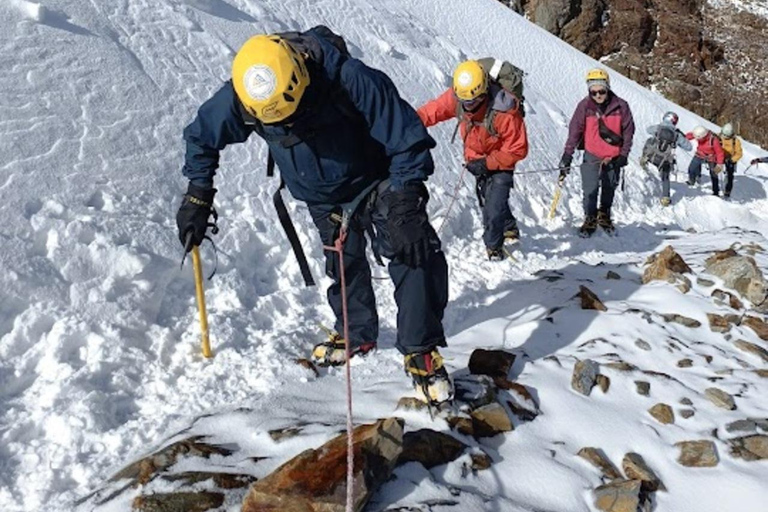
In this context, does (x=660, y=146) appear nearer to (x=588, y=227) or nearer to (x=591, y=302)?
(x=588, y=227)

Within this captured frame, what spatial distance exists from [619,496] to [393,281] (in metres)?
1.50

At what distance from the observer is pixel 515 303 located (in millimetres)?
5820

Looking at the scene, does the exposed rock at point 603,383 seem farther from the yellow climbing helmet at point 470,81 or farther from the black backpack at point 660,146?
the black backpack at point 660,146

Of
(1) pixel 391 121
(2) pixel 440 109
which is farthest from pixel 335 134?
(2) pixel 440 109

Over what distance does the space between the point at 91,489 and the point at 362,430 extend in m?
1.25

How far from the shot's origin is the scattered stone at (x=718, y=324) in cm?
525

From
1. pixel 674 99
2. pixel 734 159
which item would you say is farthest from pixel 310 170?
pixel 674 99

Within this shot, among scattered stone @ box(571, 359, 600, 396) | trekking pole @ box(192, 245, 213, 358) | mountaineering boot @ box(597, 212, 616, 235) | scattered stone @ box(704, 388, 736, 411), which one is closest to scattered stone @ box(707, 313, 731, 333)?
scattered stone @ box(704, 388, 736, 411)

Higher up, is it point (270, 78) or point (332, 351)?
point (270, 78)

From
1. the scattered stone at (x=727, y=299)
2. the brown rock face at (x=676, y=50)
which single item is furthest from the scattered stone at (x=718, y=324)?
the brown rock face at (x=676, y=50)

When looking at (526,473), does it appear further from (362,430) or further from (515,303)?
(515,303)

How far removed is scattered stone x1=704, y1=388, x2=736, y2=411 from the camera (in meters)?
4.05

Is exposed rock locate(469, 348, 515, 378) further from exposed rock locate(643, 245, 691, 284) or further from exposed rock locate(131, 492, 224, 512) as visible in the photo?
exposed rock locate(643, 245, 691, 284)

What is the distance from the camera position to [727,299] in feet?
19.1
